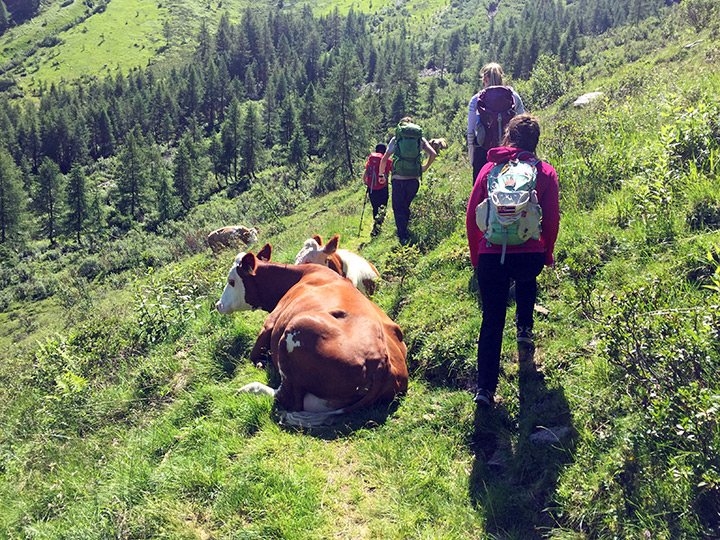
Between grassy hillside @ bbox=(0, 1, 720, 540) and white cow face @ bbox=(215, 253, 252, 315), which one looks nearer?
grassy hillside @ bbox=(0, 1, 720, 540)

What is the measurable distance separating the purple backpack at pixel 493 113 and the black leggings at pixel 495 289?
2638 millimetres

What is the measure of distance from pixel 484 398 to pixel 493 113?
387 centimetres

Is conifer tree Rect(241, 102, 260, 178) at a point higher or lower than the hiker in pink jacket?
lower

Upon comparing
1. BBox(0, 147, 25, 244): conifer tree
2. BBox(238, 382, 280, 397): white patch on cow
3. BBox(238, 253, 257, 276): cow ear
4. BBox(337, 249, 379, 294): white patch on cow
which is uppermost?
BBox(238, 253, 257, 276): cow ear

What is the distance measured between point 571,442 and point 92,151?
125596 mm

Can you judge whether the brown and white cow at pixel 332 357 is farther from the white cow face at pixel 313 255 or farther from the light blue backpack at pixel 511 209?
the white cow face at pixel 313 255

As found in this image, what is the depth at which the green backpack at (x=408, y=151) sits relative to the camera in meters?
9.16

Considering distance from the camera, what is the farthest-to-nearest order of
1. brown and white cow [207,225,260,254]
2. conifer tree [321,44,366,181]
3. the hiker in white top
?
conifer tree [321,44,366,181] → brown and white cow [207,225,260,254] → the hiker in white top

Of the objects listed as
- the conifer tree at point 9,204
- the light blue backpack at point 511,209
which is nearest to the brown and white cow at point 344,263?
the light blue backpack at point 511,209

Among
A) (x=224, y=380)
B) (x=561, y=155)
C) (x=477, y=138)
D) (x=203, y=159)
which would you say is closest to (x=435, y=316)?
(x=477, y=138)

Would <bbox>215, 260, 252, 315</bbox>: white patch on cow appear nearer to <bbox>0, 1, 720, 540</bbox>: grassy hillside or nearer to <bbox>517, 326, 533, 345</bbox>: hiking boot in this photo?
<bbox>0, 1, 720, 540</bbox>: grassy hillside

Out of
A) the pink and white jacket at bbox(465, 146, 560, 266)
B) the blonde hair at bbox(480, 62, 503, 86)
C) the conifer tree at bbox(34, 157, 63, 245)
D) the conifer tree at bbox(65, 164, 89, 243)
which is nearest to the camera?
Answer: the pink and white jacket at bbox(465, 146, 560, 266)

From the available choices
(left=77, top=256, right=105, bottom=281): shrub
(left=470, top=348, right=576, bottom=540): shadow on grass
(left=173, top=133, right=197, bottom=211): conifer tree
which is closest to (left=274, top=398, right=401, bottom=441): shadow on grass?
(left=470, top=348, right=576, bottom=540): shadow on grass

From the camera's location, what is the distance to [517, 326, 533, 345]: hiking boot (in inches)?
199
